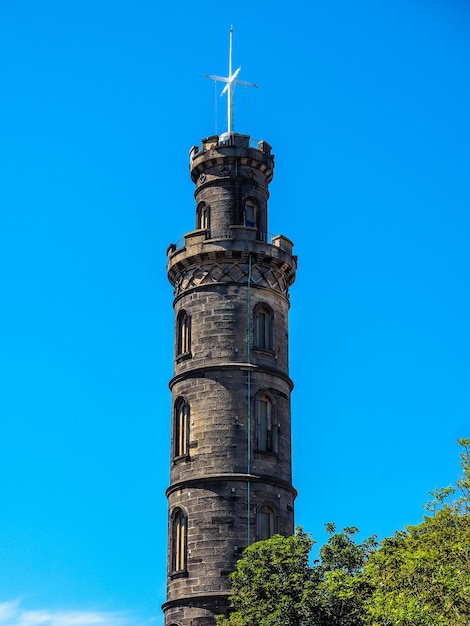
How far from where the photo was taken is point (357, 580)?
107 feet

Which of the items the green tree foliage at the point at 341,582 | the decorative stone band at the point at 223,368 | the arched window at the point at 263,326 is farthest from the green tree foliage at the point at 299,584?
the arched window at the point at 263,326

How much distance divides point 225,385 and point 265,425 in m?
2.47

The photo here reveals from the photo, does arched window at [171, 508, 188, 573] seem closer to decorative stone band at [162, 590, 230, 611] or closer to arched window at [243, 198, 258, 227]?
decorative stone band at [162, 590, 230, 611]

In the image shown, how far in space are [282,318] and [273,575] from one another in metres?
14.6

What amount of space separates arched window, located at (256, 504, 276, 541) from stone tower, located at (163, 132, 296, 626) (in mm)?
40

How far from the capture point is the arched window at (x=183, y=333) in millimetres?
45906

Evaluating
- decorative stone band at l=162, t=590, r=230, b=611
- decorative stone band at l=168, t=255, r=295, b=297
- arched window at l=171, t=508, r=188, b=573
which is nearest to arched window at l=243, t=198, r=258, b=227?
decorative stone band at l=168, t=255, r=295, b=297

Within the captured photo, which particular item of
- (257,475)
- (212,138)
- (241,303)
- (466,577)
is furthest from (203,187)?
(466,577)

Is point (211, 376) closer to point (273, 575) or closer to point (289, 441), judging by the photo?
point (289, 441)

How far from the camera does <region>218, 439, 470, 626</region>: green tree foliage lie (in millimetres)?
28656

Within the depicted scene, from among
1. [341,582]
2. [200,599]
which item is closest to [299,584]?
[341,582]

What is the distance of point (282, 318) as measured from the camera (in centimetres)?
4709

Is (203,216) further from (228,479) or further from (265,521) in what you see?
(265,521)

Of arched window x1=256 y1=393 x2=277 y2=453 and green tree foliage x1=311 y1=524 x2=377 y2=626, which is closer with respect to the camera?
green tree foliage x1=311 y1=524 x2=377 y2=626
